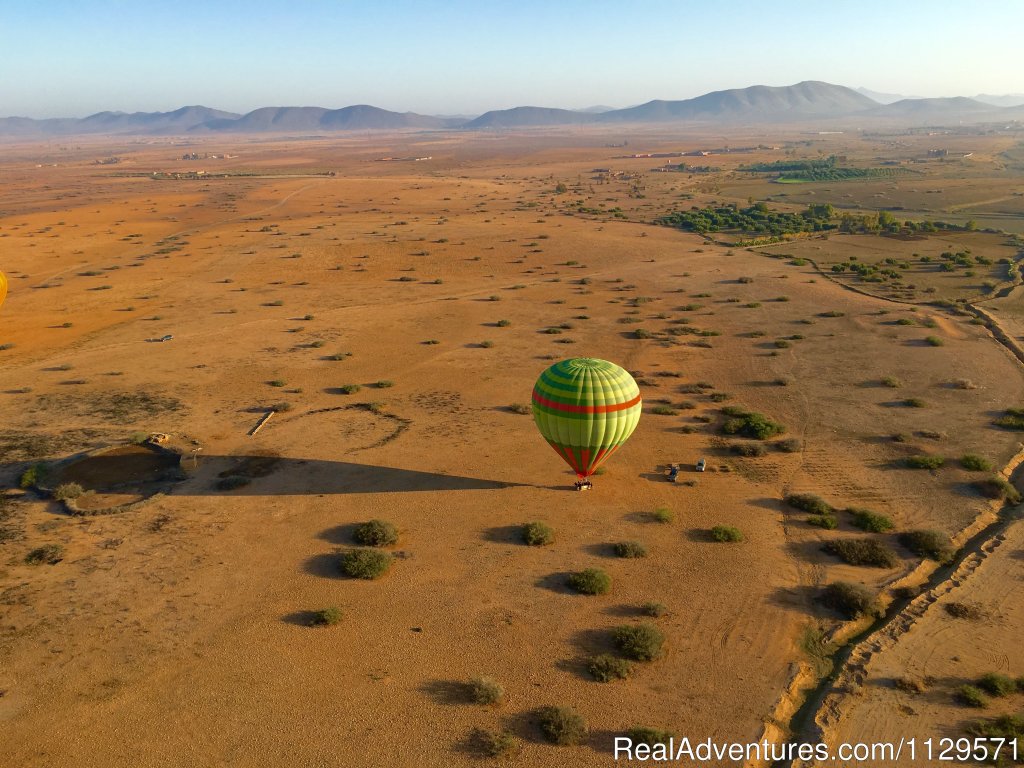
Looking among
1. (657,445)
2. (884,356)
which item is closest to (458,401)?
(657,445)

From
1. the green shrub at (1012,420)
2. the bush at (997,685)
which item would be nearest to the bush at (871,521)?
the bush at (997,685)

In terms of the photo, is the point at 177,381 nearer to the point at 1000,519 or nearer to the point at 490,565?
the point at 490,565

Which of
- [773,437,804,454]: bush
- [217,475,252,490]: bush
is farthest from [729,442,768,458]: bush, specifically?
[217,475,252,490]: bush

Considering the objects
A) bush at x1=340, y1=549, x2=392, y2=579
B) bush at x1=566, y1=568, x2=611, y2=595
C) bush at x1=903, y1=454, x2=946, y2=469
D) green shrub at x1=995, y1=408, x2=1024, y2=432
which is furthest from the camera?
green shrub at x1=995, y1=408, x2=1024, y2=432

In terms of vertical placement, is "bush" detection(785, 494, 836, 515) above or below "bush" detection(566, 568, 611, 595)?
above

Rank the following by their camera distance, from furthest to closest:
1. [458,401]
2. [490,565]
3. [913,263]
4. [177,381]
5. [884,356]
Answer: [913,263] → [884,356] → [177,381] → [458,401] → [490,565]

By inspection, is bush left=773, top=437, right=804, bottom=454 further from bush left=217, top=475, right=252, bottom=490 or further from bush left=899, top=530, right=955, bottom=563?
bush left=217, top=475, right=252, bottom=490

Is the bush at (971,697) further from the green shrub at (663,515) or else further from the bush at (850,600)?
the green shrub at (663,515)
